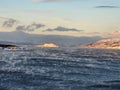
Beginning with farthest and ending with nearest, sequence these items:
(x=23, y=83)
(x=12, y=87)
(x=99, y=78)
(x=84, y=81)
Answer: (x=99, y=78)
(x=84, y=81)
(x=23, y=83)
(x=12, y=87)

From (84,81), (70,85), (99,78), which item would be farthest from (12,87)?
(99,78)

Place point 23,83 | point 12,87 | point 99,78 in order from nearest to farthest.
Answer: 1. point 12,87
2. point 23,83
3. point 99,78

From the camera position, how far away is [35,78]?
8256 cm

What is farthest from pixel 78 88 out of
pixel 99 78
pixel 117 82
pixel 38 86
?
pixel 99 78

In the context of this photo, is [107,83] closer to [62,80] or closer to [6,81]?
[62,80]

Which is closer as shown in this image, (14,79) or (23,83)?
(23,83)

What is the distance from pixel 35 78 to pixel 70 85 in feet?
40.1

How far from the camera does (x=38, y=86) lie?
232 ft

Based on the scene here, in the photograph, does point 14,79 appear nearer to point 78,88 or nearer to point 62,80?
point 62,80

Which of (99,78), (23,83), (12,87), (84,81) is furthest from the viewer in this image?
(99,78)

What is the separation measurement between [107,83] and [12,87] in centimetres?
1672

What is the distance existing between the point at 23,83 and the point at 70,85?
7824mm

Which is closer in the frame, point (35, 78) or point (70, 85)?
point (70, 85)

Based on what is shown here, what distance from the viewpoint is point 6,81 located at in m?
76.2
